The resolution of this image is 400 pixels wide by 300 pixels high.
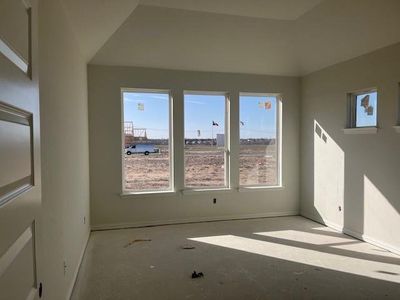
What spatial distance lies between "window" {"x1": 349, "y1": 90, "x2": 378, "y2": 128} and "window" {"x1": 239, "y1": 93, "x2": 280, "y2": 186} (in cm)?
134

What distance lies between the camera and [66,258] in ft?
8.02

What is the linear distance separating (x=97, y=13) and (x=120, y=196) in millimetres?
2695

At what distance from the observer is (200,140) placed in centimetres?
Result: 500

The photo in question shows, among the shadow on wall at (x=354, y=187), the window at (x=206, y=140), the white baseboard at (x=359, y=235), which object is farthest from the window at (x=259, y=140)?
the white baseboard at (x=359, y=235)

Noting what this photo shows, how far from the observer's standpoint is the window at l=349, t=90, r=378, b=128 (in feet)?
12.7

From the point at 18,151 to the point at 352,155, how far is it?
4.29m

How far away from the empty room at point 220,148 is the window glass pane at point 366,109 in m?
0.02

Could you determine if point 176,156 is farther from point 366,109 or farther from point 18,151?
point 18,151

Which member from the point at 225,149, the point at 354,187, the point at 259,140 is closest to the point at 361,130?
the point at 354,187

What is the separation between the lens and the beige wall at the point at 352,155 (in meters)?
3.54

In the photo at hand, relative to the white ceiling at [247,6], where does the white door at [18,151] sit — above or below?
below

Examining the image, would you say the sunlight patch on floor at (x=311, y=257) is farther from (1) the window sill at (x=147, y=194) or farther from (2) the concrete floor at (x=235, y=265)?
(1) the window sill at (x=147, y=194)

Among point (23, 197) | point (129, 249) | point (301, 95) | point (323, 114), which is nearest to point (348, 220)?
point (323, 114)

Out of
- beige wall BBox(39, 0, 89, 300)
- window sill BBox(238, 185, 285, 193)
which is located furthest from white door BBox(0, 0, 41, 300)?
window sill BBox(238, 185, 285, 193)
